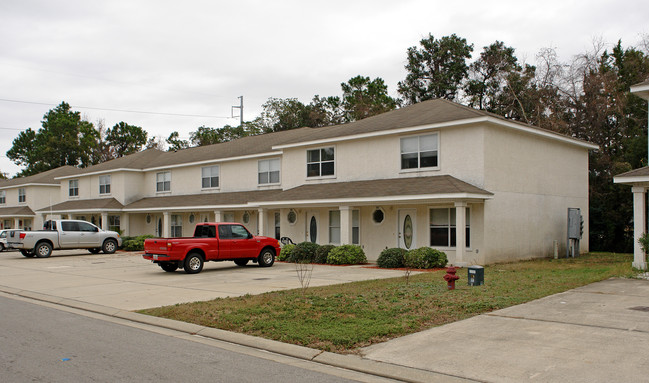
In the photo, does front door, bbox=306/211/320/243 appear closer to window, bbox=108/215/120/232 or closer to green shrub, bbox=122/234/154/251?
green shrub, bbox=122/234/154/251

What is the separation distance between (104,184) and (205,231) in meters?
26.3

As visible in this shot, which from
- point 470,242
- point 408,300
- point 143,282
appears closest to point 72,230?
point 143,282

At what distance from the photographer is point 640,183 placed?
654 inches

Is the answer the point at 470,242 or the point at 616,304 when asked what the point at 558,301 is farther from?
the point at 470,242

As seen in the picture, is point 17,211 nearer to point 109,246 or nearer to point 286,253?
point 109,246

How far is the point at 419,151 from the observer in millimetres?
23031

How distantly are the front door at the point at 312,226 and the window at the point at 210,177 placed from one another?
10325mm

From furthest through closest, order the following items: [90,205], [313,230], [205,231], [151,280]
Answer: [90,205] < [313,230] < [205,231] < [151,280]

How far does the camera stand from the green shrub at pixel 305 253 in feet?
78.5

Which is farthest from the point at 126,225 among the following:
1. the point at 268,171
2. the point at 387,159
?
the point at 387,159

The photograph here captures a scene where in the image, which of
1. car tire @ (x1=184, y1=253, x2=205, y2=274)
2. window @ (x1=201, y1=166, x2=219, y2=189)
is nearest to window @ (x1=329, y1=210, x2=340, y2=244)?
car tire @ (x1=184, y1=253, x2=205, y2=274)

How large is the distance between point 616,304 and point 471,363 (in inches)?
204

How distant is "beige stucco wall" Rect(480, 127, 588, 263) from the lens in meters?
21.3

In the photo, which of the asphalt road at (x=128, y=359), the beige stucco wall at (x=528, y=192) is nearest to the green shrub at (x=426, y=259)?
the beige stucco wall at (x=528, y=192)
